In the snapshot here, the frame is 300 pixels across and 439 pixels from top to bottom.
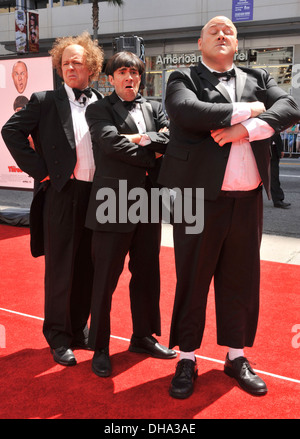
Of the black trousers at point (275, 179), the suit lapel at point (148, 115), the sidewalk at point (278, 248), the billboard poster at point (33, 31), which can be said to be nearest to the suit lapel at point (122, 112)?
the suit lapel at point (148, 115)

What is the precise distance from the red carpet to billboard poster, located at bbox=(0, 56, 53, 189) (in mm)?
3309

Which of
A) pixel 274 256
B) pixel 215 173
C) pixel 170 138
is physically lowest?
pixel 274 256

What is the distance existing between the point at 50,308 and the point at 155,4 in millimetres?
20892

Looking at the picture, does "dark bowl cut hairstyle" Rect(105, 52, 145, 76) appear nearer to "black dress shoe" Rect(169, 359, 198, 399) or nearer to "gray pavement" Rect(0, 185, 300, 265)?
"black dress shoe" Rect(169, 359, 198, 399)

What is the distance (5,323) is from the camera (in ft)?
11.7

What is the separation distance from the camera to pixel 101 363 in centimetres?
287

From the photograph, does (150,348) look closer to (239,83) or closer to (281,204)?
(239,83)

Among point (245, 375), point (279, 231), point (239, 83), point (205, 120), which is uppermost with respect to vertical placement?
point (239, 83)

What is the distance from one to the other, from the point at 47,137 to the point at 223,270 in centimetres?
131

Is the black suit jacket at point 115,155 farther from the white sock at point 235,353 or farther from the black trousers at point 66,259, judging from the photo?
the white sock at point 235,353

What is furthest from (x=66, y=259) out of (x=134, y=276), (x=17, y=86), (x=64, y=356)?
(x=17, y=86)

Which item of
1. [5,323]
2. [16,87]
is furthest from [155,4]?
[5,323]

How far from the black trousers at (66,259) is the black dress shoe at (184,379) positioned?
77cm
